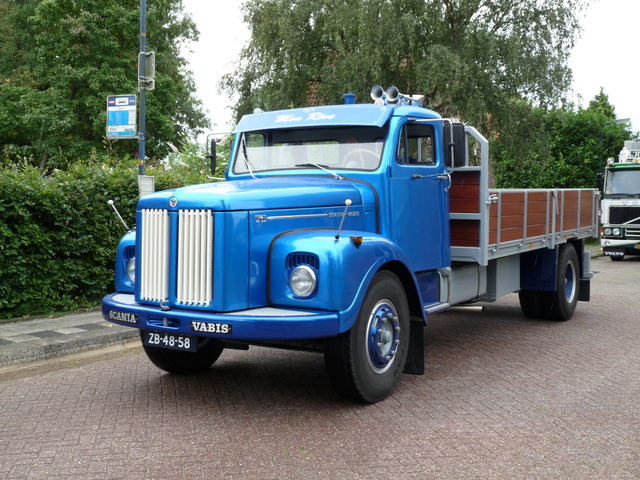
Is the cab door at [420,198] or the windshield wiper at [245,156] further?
the windshield wiper at [245,156]

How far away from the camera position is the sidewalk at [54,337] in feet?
23.1

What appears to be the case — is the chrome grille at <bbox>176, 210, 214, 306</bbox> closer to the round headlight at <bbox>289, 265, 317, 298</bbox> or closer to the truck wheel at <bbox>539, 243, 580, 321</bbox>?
the round headlight at <bbox>289, 265, 317, 298</bbox>

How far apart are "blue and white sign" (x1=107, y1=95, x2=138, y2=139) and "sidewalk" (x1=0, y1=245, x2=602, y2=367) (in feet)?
10.1

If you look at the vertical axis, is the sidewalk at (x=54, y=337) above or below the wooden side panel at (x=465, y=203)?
below

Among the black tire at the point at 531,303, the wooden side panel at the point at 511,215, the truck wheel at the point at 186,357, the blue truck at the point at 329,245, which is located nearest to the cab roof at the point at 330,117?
the blue truck at the point at 329,245

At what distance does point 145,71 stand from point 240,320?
27.8ft

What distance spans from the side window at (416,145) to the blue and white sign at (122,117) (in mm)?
5423

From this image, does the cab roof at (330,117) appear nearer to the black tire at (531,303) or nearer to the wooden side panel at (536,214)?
A: the wooden side panel at (536,214)

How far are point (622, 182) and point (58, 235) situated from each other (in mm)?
15684

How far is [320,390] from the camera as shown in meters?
5.93

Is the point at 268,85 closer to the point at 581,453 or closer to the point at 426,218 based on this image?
the point at 426,218

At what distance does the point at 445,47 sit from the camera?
2341 cm

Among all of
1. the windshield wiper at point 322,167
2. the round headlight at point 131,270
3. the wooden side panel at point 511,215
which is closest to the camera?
the round headlight at point 131,270

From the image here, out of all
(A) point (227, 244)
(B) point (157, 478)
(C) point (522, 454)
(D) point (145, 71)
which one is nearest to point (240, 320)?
(A) point (227, 244)
